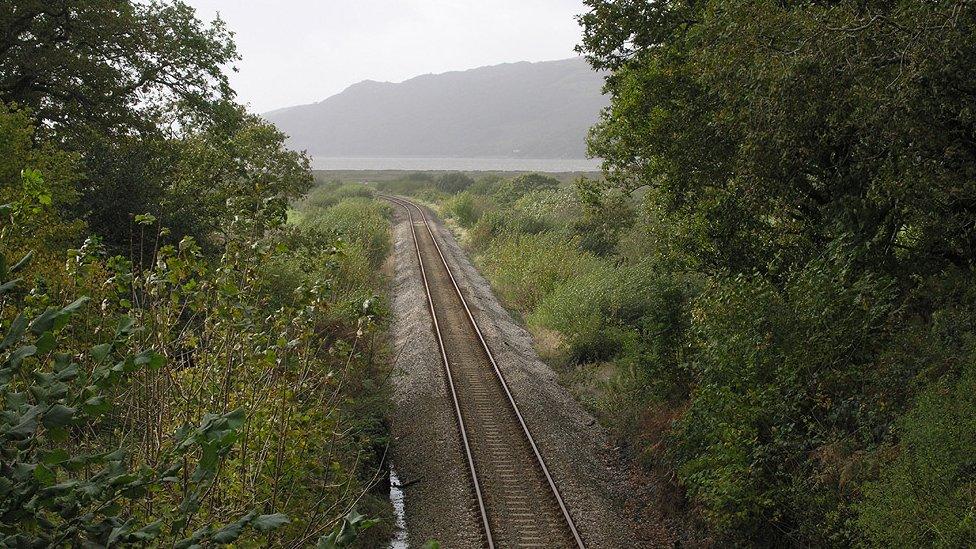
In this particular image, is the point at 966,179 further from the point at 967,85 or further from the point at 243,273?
the point at 243,273

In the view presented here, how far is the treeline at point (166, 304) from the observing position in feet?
10.5

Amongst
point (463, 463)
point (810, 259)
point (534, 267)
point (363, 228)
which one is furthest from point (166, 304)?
point (363, 228)

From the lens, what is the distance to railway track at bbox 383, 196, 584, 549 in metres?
11.8

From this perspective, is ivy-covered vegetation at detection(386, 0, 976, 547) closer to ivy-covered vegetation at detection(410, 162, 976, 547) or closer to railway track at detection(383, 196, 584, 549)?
ivy-covered vegetation at detection(410, 162, 976, 547)

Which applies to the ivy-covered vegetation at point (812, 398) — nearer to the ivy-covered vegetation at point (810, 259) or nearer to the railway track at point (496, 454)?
the ivy-covered vegetation at point (810, 259)

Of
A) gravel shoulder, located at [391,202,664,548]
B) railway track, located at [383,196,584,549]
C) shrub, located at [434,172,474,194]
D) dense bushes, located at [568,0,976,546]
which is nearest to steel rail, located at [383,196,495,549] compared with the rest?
railway track, located at [383,196,584,549]

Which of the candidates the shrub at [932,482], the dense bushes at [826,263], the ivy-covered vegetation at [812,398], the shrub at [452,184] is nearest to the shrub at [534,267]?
the ivy-covered vegetation at [812,398]

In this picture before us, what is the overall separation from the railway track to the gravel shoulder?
0.83 ft

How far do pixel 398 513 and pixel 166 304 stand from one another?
23.2 feet

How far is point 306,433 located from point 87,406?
4692 millimetres

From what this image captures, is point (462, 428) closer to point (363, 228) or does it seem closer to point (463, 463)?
point (463, 463)

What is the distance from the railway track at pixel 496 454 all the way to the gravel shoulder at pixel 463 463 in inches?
9.9

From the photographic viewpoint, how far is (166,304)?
760 cm

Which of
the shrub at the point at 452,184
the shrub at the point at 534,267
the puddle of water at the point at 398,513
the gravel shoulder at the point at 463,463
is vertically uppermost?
the shrub at the point at 452,184
